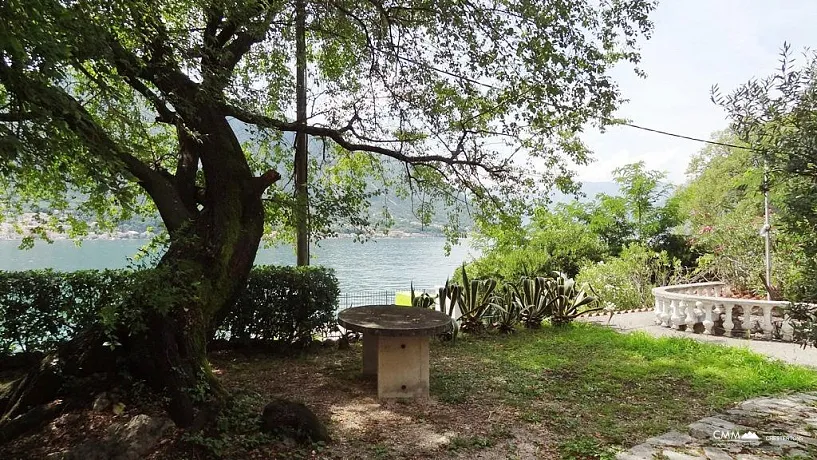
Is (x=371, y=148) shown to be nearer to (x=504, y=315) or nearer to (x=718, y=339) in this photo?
(x=504, y=315)

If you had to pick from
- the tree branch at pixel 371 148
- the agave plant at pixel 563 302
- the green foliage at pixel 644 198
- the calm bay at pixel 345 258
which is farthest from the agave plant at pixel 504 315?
the green foliage at pixel 644 198

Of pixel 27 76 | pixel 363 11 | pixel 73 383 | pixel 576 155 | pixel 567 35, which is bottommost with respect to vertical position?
pixel 73 383

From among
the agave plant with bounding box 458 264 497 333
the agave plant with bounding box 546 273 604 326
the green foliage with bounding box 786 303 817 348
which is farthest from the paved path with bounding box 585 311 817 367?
the green foliage with bounding box 786 303 817 348

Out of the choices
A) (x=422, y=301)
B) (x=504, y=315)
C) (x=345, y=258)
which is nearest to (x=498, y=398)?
(x=422, y=301)

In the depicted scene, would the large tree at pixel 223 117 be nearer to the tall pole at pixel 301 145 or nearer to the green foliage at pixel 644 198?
the tall pole at pixel 301 145

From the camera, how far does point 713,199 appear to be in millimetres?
15664

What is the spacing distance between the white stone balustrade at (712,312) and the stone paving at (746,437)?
3.28m

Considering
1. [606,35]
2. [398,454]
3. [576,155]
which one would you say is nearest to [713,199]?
[576,155]

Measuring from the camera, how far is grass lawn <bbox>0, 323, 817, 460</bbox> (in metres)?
3.29

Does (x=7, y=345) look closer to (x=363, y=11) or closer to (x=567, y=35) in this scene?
(x=363, y=11)

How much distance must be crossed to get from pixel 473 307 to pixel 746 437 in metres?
4.24

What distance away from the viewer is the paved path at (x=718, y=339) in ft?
19.9

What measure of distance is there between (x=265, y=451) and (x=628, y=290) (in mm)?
9885

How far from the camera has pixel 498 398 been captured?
4.56m
